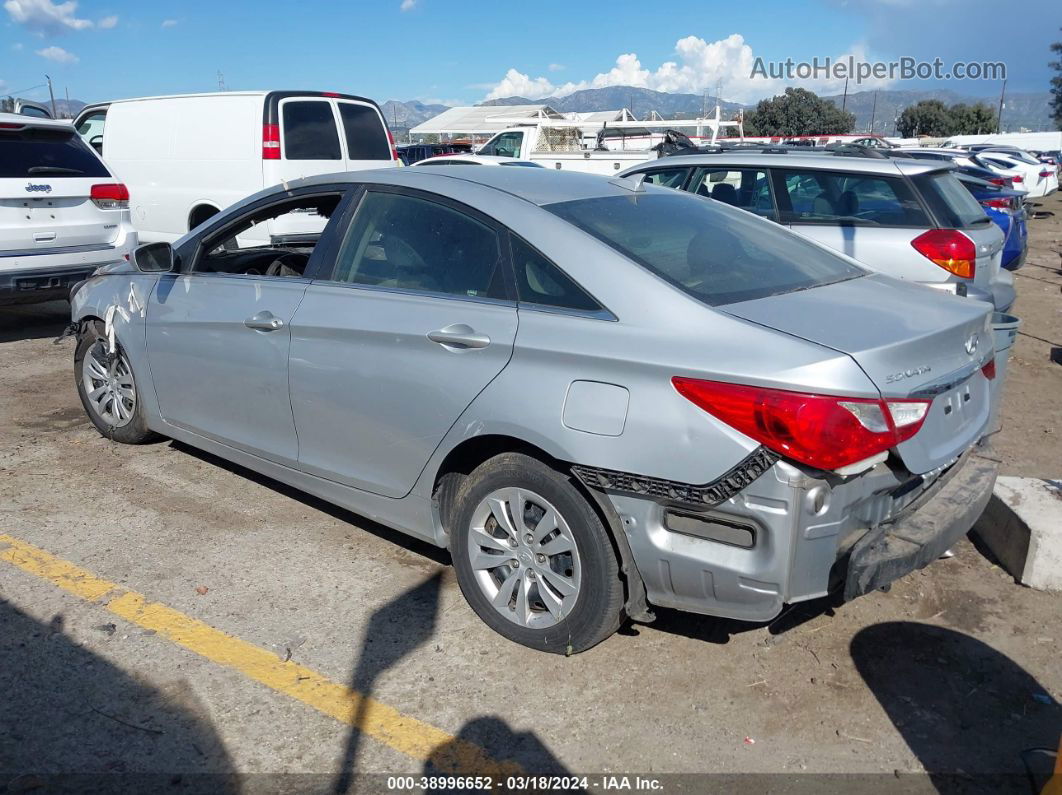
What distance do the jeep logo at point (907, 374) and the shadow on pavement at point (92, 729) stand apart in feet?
7.67

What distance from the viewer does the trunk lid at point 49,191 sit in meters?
7.58

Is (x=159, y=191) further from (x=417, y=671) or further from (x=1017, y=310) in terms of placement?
(x=1017, y=310)

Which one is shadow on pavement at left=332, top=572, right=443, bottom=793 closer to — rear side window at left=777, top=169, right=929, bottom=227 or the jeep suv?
the jeep suv

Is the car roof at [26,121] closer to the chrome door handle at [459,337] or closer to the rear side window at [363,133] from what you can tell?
the rear side window at [363,133]

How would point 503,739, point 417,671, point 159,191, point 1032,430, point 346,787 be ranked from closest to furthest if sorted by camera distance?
point 346,787
point 503,739
point 417,671
point 1032,430
point 159,191

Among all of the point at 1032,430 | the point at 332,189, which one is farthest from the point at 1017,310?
the point at 332,189

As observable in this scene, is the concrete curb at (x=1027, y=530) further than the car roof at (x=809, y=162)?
No

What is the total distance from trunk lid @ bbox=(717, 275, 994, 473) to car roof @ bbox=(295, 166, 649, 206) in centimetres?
102

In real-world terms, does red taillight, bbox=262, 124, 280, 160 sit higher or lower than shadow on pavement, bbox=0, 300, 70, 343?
higher

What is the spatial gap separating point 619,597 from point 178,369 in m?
2.81

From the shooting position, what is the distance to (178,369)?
475 centimetres

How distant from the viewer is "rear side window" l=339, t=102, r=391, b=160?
1038 cm

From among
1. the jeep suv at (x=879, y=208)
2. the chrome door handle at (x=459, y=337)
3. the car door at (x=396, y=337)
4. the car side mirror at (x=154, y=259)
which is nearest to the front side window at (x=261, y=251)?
the car side mirror at (x=154, y=259)

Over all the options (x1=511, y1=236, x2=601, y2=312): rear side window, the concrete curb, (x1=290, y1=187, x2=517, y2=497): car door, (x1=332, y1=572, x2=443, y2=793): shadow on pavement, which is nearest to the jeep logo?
(x1=511, y1=236, x2=601, y2=312): rear side window
